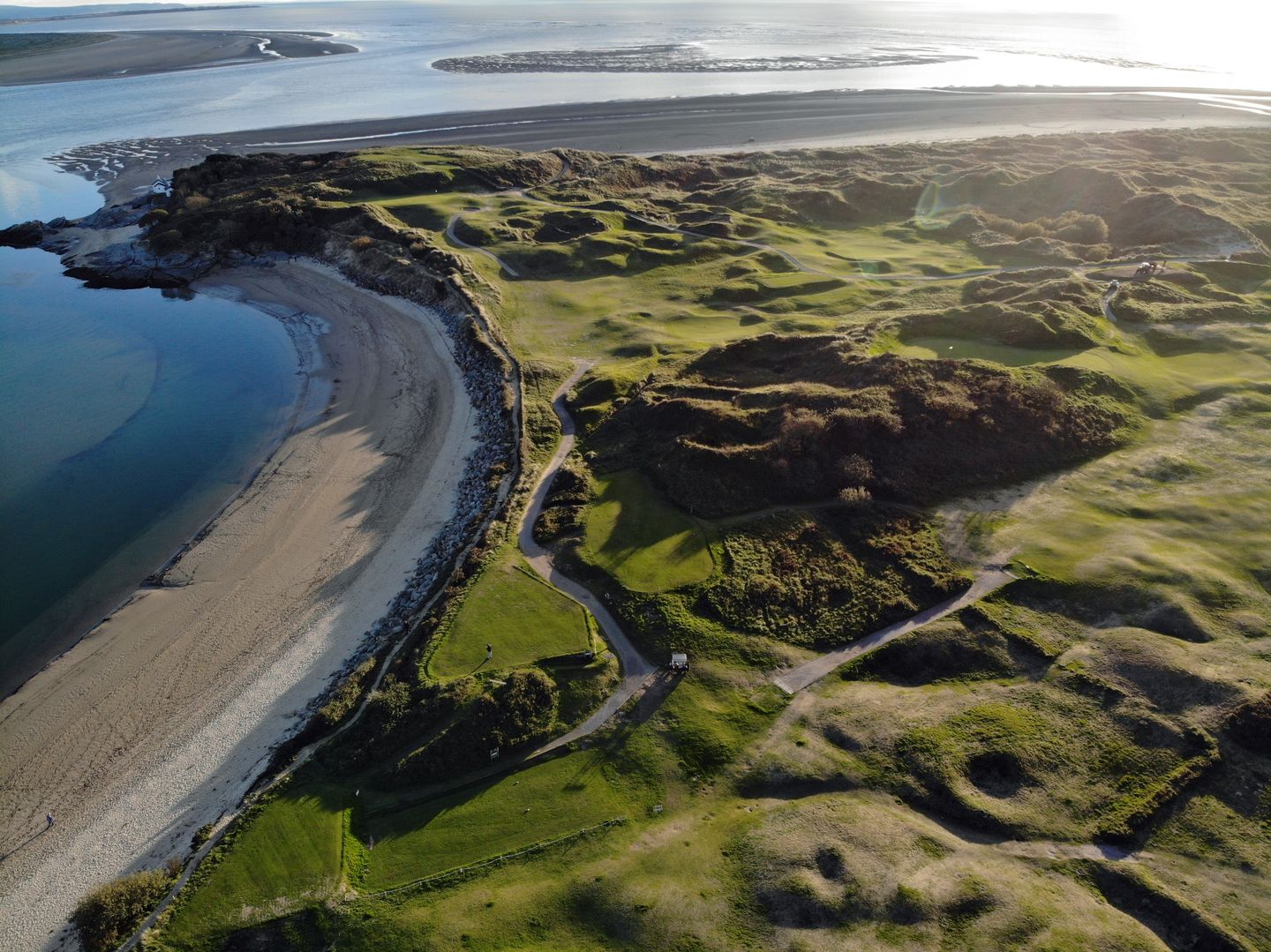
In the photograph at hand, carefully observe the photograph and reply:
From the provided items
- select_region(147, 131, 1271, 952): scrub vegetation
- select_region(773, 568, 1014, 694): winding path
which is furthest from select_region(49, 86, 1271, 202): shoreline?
select_region(773, 568, 1014, 694): winding path

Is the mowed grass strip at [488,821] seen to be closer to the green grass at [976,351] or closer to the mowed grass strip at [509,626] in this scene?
the mowed grass strip at [509,626]

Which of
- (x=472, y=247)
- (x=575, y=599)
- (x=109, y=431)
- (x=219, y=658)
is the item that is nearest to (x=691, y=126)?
(x=472, y=247)

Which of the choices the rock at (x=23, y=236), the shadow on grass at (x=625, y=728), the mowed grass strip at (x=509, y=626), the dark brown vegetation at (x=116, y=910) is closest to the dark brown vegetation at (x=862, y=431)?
the mowed grass strip at (x=509, y=626)

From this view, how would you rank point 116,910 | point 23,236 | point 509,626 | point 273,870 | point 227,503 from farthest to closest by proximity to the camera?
point 23,236, point 227,503, point 509,626, point 273,870, point 116,910

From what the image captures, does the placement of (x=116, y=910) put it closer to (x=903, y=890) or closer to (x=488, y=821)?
(x=488, y=821)

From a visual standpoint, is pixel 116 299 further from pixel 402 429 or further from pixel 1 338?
pixel 402 429

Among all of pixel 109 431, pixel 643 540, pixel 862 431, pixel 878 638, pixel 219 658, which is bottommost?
pixel 219 658

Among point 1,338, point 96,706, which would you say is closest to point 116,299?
point 1,338
